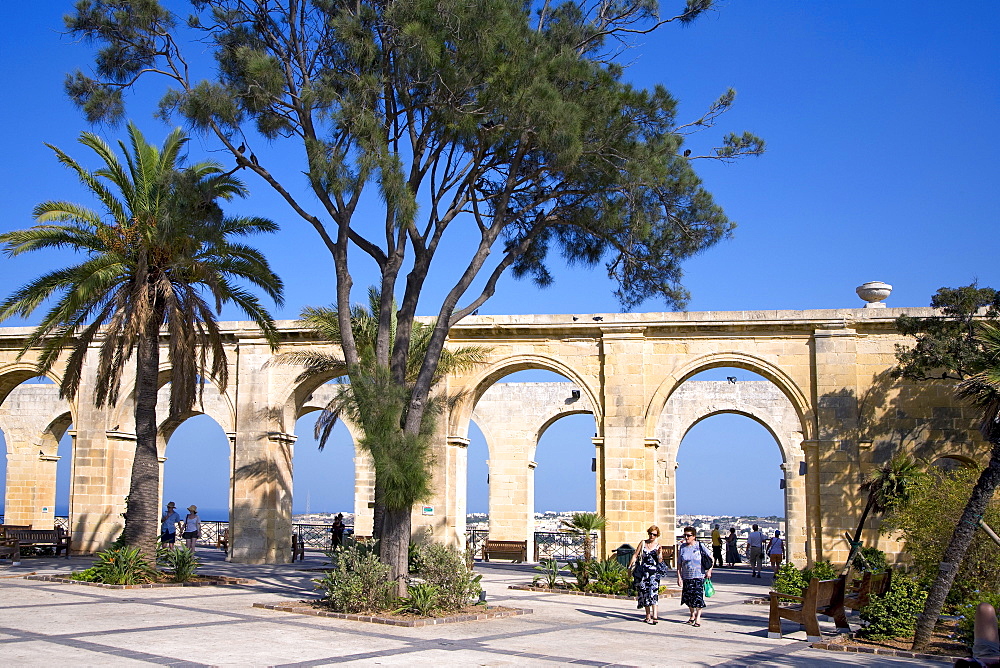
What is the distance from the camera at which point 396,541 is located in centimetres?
1184

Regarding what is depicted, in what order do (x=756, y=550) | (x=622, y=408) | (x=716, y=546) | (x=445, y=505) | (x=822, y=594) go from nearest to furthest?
(x=822, y=594), (x=622, y=408), (x=445, y=505), (x=756, y=550), (x=716, y=546)

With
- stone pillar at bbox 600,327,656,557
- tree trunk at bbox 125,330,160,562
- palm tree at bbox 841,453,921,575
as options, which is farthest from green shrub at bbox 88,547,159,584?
palm tree at bbox 841,453,921,575

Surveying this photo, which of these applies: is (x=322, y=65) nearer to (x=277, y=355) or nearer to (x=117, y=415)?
(x=277, y=355)

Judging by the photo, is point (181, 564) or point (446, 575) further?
point (181, 564)

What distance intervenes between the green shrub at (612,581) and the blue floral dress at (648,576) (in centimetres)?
310

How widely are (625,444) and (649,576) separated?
7168 mm

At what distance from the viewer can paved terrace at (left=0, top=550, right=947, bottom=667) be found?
8266 millimetres

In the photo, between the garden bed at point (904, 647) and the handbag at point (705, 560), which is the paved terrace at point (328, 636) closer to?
the garden bed at point (904, 647)

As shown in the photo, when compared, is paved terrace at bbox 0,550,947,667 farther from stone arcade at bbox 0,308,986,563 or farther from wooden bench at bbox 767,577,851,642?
stone arcade at bbox 0,308,986,563

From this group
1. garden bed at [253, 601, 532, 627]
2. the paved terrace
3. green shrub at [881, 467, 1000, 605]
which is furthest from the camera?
green shrub at [881, 467, 1000, 605]

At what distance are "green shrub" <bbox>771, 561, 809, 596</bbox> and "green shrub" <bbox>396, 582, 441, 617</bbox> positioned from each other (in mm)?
4715

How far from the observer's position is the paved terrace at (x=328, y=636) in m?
8.27

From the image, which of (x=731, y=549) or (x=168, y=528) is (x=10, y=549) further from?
(x=731, y=549)

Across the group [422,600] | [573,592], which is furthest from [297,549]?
[422,600]
